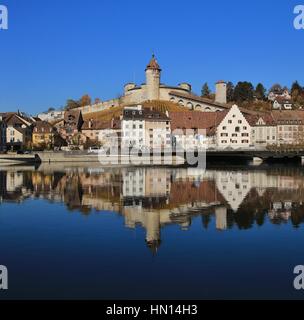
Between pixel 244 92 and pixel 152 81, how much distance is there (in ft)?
103

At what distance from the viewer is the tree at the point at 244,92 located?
141500 mm

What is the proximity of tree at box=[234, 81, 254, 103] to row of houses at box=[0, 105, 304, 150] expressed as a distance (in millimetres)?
38576

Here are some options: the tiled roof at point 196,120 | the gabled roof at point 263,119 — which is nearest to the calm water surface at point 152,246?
the tiled roof at point 196,120

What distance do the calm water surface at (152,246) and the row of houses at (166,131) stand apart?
65.5m

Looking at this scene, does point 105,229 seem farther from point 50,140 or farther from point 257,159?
point 50,140

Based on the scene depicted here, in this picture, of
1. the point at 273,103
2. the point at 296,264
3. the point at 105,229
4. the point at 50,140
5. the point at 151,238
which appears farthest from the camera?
the point at 273,103

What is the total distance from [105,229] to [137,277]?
639 cm

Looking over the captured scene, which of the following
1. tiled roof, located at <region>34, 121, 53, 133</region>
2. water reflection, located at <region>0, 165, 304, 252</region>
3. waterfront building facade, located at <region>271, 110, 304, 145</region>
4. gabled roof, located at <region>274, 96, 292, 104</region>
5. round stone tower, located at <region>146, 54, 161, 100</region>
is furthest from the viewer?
gabled roof, located at <region>274, 96, 292, 104</region>

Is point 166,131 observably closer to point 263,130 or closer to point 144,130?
point 144,130

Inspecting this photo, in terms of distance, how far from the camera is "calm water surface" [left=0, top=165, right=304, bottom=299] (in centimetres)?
1074

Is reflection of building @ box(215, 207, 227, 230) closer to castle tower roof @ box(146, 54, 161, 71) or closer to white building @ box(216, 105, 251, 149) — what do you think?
white building @ box(216, 105, 251, 149)

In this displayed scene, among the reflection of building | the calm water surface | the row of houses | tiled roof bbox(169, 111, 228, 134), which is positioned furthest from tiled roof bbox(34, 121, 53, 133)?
the reflection of building
